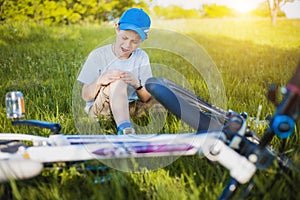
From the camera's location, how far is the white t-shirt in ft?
8.09

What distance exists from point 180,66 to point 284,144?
2.25 meters

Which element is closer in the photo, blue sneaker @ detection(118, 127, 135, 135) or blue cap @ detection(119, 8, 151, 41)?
blue sneaker @ detection(118, 127, 135, 135)

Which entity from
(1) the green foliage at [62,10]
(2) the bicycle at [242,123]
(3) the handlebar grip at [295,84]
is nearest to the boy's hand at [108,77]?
(2) the bicycle at [242,123]

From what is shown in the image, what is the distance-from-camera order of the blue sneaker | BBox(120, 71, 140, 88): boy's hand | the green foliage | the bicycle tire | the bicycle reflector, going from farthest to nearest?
1. the green foliage
2. BBox(120, 71, 140, 88): boy's hand
3. the blue sneaker
4. the bicycle reflector
5. the bicycle tire

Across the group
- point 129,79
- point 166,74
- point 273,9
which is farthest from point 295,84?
point 273,9

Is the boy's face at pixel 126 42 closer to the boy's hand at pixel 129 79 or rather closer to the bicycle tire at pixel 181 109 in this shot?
the boy's hand at pixel 129 79

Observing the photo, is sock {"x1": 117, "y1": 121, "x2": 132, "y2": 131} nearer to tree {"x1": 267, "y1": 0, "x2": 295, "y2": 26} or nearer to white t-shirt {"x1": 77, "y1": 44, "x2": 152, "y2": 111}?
white t-shirt {"x1": 77, "y1": 44, "x2": 152, "y2": 111}

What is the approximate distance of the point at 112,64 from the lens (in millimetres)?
2498

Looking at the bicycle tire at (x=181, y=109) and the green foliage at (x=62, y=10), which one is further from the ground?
the green foliage at (x=62, y=10)

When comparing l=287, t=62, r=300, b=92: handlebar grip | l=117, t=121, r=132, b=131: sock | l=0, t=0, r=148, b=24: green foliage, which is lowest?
l=117, t=121, r=132, b=131: sock

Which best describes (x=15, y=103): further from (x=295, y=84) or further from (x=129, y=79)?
(x=295, y=84)

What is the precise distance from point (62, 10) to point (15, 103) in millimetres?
5440

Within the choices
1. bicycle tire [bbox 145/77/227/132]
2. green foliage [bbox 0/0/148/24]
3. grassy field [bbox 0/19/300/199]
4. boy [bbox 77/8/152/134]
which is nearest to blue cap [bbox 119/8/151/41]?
boy [bbox 77/8/152/134]

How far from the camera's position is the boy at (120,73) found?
2.24m
